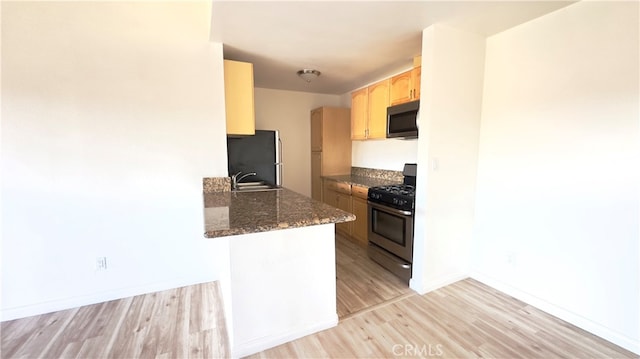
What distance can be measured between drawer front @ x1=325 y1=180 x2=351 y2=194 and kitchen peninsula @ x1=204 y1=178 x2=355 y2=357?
187 cm

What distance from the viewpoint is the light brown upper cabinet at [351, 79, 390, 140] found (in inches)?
135

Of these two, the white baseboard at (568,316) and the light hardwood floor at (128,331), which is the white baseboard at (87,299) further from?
the white baseboard at (568,316)

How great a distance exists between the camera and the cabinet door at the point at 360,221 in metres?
3.47

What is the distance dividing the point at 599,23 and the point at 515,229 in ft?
5.27

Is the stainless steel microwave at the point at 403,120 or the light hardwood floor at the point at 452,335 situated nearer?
the light hardwood floor at the point at 452,335

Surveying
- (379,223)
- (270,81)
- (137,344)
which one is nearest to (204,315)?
(137,344)

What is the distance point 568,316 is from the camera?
197 cm

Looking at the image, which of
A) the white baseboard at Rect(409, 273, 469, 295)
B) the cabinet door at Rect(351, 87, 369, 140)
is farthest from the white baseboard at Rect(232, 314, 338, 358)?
the cabinet door at Rect(351, 87, 369, 140)

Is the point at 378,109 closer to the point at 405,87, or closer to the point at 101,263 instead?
the point at 405,87

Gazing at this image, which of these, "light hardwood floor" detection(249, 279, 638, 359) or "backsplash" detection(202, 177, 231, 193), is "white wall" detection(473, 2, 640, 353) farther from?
"backsplash" detection(202, 177, 231, 193)

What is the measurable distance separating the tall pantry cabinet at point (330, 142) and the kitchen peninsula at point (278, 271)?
257 cm

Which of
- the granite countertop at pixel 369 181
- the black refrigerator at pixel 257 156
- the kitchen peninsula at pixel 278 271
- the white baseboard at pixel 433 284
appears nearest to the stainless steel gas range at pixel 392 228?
the white baseboard at pixel 433 284

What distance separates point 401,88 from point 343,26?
1279 millimetres

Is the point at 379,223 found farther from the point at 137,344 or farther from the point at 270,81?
the point at 270,81
